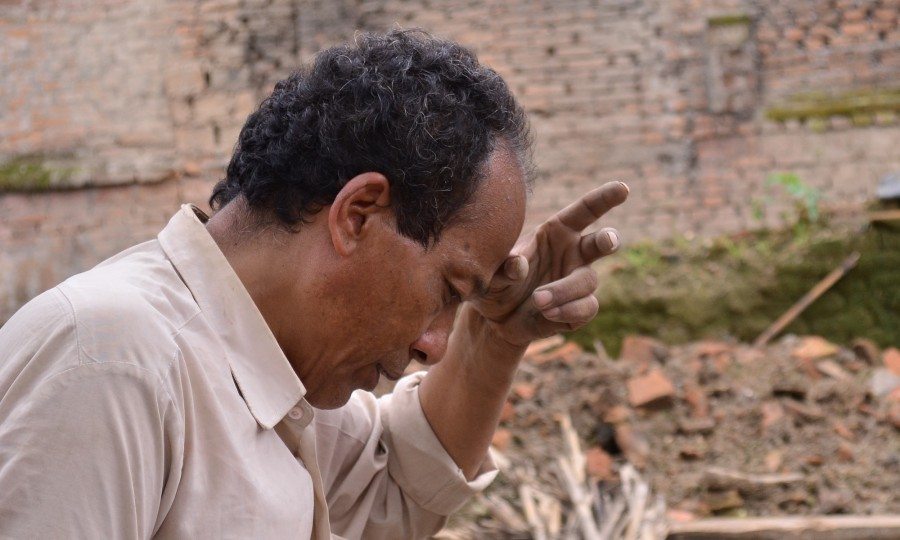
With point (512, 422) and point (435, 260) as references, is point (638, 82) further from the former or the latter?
point (435, 260)

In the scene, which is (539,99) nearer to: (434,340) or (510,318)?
(510,318)

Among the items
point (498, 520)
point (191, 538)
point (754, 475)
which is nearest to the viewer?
point (191, 538)

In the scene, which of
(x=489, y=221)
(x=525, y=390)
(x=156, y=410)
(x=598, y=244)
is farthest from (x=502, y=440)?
(x=156, y=410)

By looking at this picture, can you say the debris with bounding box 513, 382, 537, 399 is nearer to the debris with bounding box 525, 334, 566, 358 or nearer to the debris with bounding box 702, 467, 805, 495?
the debris with bounding box 525, 334, 566, 358

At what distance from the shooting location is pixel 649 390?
515 cm

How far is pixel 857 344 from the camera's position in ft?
18.5

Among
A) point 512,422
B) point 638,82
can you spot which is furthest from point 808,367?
point 638,82

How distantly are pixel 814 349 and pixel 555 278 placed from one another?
12.6 feet

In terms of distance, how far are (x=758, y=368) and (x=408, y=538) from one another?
358cm

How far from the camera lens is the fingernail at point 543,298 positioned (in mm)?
1977

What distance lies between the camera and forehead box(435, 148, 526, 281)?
5.69ft

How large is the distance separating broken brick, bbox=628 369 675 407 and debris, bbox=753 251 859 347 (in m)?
0.95

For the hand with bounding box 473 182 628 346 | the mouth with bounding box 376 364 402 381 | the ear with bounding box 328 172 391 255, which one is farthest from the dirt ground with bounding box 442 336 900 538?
the ear with bounding box 328 172 391 255

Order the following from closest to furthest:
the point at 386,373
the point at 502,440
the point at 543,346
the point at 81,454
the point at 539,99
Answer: the point at 81,454, the point at 386,373, the point at 502,440, the point at 543,346, the point at 539,99
